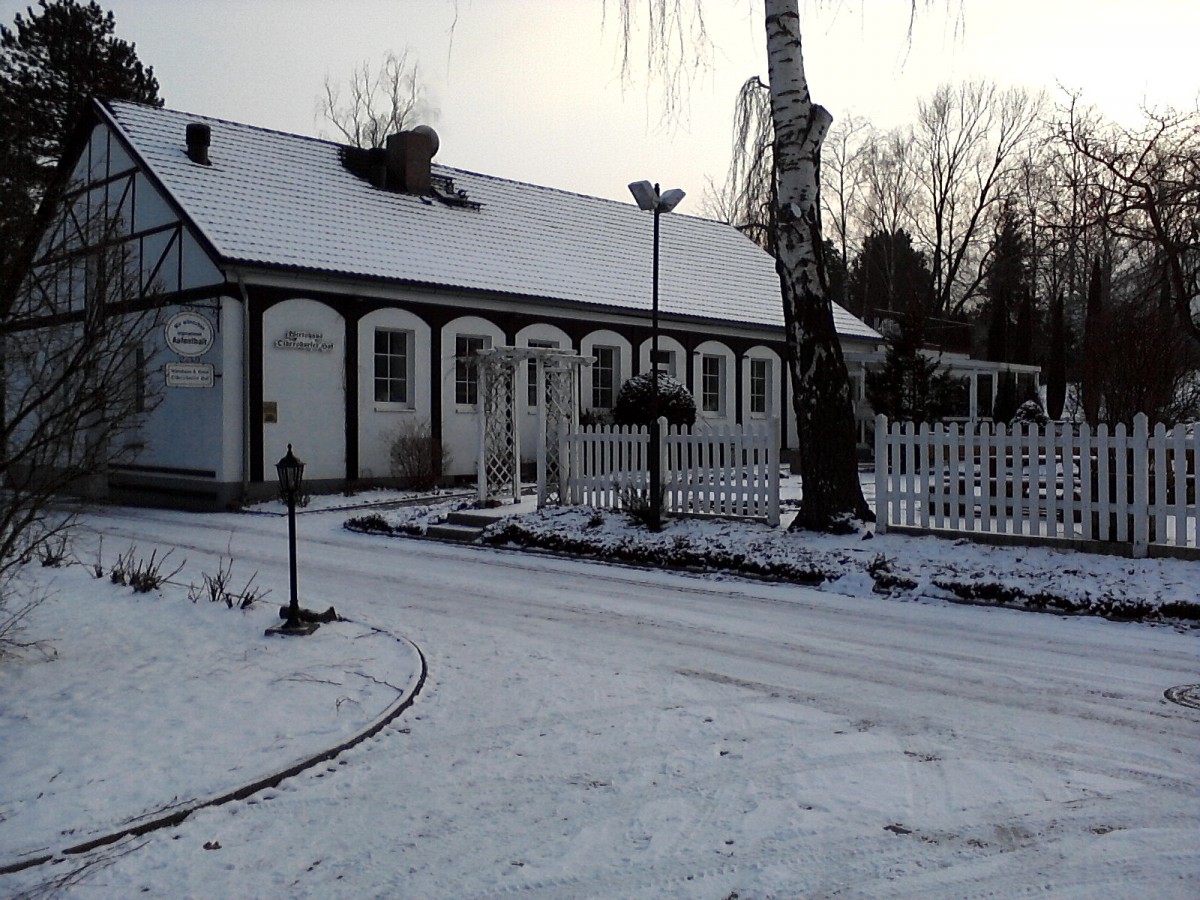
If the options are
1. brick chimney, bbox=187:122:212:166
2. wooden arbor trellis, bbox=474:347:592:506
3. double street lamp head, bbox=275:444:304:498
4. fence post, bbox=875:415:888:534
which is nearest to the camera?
double street lamp head, bbox=275:444:304:498

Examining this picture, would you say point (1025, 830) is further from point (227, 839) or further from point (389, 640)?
point (389, 640)

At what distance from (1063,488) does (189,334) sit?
13648 millimetres

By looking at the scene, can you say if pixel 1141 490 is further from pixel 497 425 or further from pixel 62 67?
pixel 62 67

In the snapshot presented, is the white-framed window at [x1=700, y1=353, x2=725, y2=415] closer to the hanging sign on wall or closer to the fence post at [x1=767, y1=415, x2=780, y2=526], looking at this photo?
the hanging sign on wall

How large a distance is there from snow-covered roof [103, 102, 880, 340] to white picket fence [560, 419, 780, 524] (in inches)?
306

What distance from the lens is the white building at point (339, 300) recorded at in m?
19.0

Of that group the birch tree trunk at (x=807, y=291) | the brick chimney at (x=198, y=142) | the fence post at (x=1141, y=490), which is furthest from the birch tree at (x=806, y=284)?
the brick chimney at (x=198, y=142)

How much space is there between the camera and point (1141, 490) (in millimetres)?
9664

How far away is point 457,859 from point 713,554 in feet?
26.4

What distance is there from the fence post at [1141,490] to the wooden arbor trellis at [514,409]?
785 cm

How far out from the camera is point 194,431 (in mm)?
19609

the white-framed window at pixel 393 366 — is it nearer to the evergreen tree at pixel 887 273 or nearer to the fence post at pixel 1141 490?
the fence post at pixel 1141 490

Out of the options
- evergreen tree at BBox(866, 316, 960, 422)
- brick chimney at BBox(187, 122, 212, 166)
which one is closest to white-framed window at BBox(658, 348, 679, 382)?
evergreen tree at BBox(866, 316, 960, 422)

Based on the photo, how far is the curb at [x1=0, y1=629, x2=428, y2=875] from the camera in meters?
3.78
